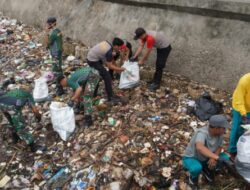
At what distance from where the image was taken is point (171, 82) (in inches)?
284

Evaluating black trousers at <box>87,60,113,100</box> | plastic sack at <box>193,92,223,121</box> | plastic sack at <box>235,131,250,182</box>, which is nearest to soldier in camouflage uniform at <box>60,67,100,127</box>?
black trousers at <box>87,60,113,100</box>

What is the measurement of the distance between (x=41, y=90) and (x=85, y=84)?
1322 mm

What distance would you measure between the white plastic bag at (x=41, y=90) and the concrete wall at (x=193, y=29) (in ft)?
7.98

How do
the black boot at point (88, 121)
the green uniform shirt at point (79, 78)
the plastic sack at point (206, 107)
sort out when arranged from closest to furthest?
the green uniform shirt at point (79, 78) < the plastic sack at point (206, 107) < the black boot at point (88, 121)

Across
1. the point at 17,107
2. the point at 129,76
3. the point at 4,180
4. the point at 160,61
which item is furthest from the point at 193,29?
the point at 4,180

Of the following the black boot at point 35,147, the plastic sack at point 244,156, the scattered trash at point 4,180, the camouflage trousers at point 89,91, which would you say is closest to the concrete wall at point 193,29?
the camouflage trousers at point 89,91

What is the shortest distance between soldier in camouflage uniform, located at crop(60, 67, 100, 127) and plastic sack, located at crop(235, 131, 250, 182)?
2.82 meters

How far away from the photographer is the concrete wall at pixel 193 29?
666cm

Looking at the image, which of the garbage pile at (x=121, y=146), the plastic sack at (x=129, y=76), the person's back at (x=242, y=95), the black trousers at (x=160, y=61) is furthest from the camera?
the plastic sack at (x=129, y=76)

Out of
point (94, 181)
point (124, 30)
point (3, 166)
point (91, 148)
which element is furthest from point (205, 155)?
point (124, 30)

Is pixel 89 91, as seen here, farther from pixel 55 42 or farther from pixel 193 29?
pixel 193 29

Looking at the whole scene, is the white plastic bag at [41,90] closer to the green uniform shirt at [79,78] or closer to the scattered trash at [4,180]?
the green uniform shirt at [79,78]

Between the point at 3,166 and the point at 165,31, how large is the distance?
441 cm

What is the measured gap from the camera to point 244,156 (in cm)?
452
